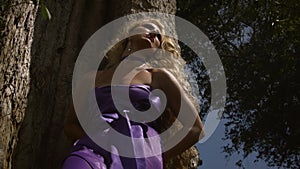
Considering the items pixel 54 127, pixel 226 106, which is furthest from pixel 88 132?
pixel 226 106

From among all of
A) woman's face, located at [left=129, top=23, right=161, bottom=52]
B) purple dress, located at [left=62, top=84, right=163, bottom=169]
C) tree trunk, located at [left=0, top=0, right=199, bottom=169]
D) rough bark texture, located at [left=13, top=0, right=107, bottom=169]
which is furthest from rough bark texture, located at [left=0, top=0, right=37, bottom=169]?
rough bark texture, located at [left=13, top=0, right=107, bottom=169]

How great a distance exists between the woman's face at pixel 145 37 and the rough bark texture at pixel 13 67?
2.14 feet

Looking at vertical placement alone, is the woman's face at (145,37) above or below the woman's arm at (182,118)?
above

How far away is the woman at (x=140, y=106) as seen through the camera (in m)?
2.65

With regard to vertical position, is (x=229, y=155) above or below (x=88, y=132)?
below

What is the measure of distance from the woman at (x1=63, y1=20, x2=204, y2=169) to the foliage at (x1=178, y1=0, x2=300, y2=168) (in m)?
7.88

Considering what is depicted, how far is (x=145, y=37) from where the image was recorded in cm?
336

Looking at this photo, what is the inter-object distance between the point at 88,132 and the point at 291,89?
9.72 metres

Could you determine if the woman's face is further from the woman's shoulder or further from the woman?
the woman's shoulder

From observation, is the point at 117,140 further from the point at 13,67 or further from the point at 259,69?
the point at 259,69

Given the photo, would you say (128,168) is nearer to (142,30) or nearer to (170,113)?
(170,113)

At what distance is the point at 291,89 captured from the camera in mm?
12008

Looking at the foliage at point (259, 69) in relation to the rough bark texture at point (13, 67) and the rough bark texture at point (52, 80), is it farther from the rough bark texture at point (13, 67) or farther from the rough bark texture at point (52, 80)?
the rough bark texture at point (13, 67)

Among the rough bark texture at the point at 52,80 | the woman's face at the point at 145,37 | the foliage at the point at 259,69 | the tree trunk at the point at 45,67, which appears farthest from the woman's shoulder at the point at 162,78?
the foliage at the point at 259,69
